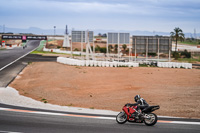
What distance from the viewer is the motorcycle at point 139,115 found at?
462 inches

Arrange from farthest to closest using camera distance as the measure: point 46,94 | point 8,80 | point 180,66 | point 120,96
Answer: point 180,66 < point 8,80 < point 46,94 < point 120,96

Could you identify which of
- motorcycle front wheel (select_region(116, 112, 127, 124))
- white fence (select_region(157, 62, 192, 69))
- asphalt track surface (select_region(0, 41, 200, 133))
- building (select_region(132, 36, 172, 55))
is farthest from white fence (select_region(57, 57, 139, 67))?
motorcycle front wheel (select_region(116, 112, 127, 124))

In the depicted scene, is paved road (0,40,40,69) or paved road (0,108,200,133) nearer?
paved road (0,108,200,133)

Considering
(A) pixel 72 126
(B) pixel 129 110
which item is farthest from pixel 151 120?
(A) pixel 72 126

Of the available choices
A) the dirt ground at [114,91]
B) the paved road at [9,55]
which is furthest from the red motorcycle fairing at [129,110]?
the paved road at [9,55]

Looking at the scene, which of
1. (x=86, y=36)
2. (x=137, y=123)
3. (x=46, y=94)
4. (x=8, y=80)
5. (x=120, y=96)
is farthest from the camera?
(x=86, y=36)

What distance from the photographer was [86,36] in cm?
4809

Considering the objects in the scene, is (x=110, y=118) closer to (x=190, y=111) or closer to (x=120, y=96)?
(x=190, y=111)

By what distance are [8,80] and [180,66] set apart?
23.9 meters

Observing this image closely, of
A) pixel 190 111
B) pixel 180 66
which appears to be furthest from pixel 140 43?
pixel 190 111

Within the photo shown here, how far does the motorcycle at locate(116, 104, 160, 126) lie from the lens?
38.5ft

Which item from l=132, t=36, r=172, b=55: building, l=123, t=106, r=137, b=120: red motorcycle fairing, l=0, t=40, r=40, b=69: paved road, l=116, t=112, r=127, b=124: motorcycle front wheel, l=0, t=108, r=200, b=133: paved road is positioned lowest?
l=0, t=108, r=200, b=133: paved road

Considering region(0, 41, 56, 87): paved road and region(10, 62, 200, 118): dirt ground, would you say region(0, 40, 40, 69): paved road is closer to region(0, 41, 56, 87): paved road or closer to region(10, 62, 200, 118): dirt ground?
region(0, 41, 56, 87): paved road

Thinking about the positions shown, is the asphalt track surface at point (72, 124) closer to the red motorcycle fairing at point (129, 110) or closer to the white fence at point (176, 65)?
the red motorcycle fairing at point (129, 110)
